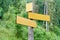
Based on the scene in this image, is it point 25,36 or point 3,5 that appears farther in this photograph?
point 3,5

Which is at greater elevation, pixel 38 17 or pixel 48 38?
pixel 38 17

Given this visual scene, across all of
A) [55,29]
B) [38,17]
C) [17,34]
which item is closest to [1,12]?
[55,29]

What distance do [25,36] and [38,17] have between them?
7.10m

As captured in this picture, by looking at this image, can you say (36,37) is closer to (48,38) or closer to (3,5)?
(48,38)

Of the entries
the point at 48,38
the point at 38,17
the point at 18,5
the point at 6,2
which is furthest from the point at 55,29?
the point at 38,17

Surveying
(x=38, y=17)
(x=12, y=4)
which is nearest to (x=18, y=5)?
(x=12, y=4)

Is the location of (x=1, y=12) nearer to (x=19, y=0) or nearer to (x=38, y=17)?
(x=19, y=0)

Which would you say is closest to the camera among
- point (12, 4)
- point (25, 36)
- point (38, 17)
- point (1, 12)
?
point (38, 17)

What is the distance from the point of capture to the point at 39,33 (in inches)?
429

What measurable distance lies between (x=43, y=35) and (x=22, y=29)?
44.5 inches

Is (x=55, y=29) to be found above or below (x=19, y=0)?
below

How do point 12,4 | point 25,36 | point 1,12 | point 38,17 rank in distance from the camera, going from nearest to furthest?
point 38,17, point 25,36, point 1,12, point 12,4

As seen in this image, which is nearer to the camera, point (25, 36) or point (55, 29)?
point (25, 36)

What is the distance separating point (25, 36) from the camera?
426 inches
